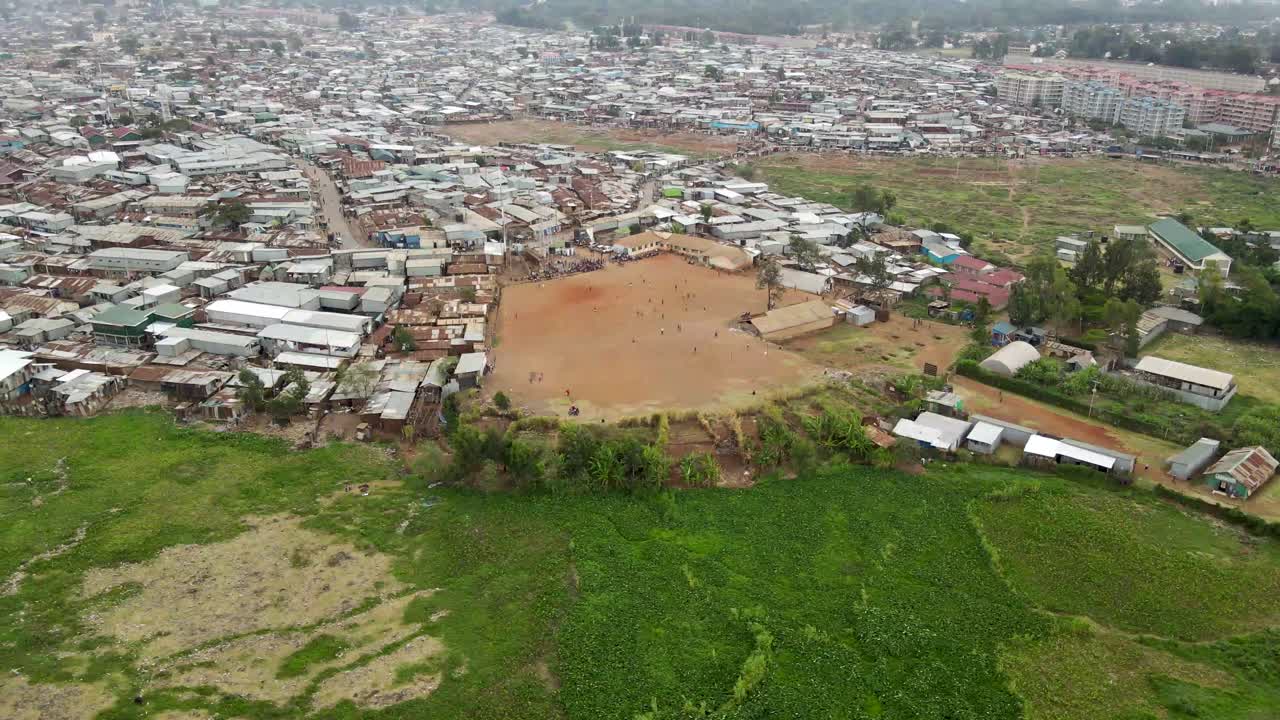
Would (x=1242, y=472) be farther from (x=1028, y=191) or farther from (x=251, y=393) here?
(x=1028, y=191)

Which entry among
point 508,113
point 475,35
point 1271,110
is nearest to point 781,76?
point 508,113

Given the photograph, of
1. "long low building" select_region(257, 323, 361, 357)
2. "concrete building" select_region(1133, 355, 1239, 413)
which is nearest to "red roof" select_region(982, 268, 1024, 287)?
"concrete building" select_region(1133, 355, 1239, 413)

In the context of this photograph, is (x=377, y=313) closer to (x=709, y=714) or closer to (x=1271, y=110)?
(x=709, y=714)

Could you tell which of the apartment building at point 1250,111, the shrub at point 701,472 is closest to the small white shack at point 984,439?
the shrub at point 701,472

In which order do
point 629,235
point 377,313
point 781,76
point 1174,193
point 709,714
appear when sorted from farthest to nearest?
point 781,76
point 1174,193
point 629,235
point 377,313
point 709,714

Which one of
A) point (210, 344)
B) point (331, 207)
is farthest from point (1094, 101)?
point (210, 344)

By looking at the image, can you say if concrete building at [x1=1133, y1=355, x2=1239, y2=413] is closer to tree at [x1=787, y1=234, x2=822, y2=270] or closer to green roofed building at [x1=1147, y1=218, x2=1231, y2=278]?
green roofed building at [x1=1147, y1=218, x2=1231, y2=278]
